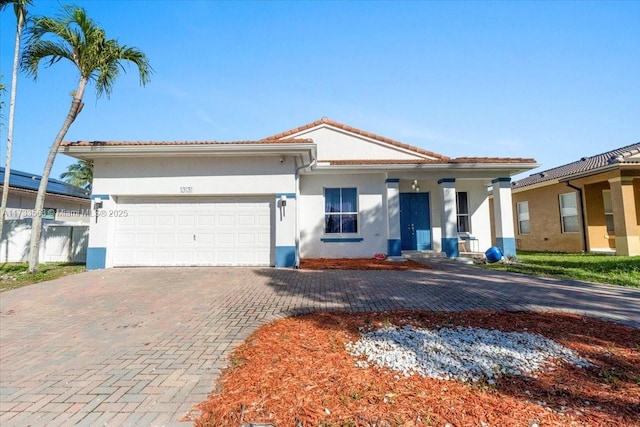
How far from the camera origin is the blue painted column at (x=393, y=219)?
11586mm

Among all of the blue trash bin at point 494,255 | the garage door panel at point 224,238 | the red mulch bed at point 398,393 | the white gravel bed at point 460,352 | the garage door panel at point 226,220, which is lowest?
the red mulch bed at point 398,393

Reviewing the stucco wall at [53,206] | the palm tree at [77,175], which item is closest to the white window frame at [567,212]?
the stucco wall at [53,206]

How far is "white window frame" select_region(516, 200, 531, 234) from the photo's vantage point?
17489 mm

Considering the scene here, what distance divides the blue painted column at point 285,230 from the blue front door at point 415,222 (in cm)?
563

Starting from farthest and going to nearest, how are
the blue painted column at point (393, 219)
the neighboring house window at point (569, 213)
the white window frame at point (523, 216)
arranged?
the white window frame at point (523, 216) < the neighboring house window at point (569, 213) < the blue painted column at point (393, 219)

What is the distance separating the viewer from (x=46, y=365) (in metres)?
3.31

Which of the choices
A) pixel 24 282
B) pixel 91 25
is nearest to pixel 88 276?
pixel 24 282

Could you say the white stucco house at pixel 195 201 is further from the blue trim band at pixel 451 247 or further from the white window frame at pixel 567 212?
the white window frame at pixel 567 212

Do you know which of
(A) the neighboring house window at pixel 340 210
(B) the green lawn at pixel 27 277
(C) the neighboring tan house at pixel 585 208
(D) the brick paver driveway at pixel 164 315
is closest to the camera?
(D) the brick paver driveway at pixel 164 315

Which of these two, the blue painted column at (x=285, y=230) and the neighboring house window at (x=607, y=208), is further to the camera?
the neighboring house window at (x=607, y=208)

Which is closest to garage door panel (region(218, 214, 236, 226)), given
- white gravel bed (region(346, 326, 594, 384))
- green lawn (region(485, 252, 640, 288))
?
white gravel bed (region(346, 326, 594, 384))

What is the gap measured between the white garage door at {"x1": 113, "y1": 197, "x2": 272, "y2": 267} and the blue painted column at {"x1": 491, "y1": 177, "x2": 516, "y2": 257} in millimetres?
8972

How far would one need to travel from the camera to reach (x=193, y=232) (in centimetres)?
970

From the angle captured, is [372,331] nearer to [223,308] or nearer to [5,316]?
[223,308]
